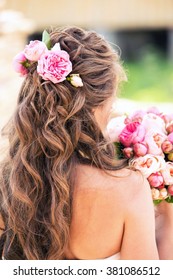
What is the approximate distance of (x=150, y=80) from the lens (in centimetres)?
1029

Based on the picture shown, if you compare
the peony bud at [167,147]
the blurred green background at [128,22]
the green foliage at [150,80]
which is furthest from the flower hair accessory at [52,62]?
the blurred green background at [128,22]

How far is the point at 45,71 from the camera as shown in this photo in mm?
2115

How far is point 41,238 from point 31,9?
1075cm

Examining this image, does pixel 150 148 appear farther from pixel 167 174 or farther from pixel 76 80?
pixel 76 80

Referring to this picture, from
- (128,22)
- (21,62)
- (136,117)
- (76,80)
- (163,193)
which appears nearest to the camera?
(76,80)

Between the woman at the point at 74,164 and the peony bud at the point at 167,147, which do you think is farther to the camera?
the peony bud at the point at 167,147

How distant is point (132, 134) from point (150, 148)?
8 centimetres

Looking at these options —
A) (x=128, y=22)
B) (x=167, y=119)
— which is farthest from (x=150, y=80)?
(x=167, y=119)

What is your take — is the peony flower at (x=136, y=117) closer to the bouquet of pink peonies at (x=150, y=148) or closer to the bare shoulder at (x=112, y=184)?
the bouquet of pink peonies at (x=150, y=148)

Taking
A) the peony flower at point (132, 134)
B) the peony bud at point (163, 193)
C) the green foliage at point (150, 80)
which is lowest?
the green foliage at point (150, 80)

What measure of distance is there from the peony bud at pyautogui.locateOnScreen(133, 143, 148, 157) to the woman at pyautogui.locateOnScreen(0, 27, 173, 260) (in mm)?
86

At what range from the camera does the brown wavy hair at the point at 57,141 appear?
7.03 feet

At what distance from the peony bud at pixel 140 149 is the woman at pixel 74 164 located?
9cm

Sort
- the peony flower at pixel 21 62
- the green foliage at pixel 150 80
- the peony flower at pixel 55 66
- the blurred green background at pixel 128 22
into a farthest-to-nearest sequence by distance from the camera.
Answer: the blurred green background at pixel 128 22, the green foliage at pixel 150 80, the peony flower at pixel 21 62, the peony flower at pixel 55 66
